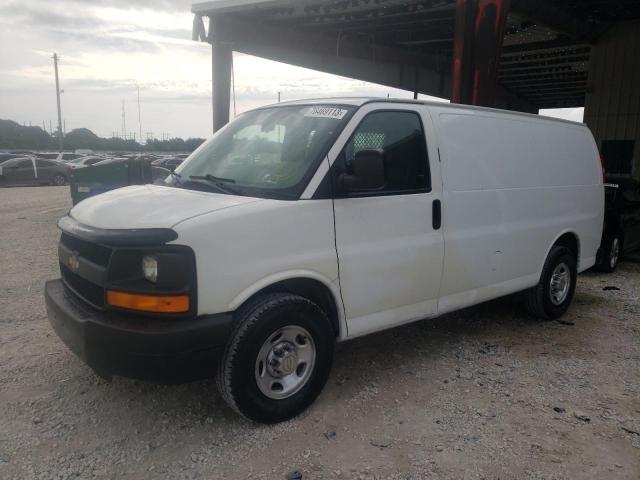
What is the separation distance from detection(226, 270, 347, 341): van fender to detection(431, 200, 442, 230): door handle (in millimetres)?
985

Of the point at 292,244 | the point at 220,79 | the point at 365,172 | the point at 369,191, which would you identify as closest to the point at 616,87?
the point at 220,79

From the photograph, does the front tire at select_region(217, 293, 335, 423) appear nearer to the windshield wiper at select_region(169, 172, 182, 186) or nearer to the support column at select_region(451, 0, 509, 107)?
the windshield wiper at select_region(169, 172, 182, 186)

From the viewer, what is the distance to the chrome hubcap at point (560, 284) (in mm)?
5524

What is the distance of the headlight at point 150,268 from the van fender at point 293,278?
447mm

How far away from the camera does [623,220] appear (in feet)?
27.6

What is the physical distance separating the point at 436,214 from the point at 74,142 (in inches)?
2637

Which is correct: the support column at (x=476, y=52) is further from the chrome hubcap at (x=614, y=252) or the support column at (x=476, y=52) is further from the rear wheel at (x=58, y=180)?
the rear wheel at (x=58, y=180)

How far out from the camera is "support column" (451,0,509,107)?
309 inches

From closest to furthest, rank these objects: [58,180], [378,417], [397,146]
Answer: [378,417]
[397,146]
[58,180]

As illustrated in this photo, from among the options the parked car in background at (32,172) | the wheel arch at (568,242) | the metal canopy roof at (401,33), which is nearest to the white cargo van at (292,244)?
the wheel arch at (568,242)

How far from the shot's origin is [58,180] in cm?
2523

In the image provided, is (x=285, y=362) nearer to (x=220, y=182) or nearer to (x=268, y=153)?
(x=220, y=182)

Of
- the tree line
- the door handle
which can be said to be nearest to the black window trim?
the door handle

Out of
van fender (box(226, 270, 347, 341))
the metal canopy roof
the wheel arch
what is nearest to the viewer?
van fender (box(226, 270, 347, 341))
